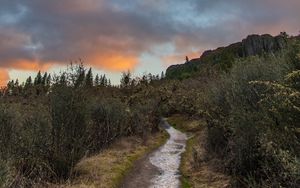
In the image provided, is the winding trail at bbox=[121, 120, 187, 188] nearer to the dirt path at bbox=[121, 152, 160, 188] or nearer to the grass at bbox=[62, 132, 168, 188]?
the dirt path at bbox=[121, 152, 160, 188]

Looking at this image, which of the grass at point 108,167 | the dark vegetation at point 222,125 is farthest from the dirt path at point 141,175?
the dark vegetation at point 222,125

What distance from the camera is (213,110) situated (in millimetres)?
25688

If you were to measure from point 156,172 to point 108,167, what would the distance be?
3.16m

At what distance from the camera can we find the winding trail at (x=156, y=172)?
20.4m

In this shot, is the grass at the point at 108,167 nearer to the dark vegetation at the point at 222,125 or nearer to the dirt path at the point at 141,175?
the dirt path at the point at 141,175

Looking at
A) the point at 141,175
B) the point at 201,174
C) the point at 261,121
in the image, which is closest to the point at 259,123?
the point at 261,121

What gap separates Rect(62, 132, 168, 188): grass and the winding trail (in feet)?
1.64

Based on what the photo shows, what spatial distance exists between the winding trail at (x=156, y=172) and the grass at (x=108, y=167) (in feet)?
1.64

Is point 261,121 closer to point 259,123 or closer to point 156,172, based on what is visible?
point 259,123

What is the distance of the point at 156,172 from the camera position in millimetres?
24125

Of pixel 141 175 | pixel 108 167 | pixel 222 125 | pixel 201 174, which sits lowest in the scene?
pixel 201 174

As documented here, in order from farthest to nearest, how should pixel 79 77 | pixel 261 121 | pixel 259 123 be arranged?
pixel 79 77 < pixel 259 123 < pixel 261 121

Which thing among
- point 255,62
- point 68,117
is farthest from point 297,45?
point 68,117

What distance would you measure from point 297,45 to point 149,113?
35.5 metres
